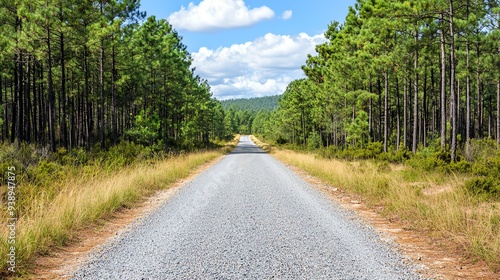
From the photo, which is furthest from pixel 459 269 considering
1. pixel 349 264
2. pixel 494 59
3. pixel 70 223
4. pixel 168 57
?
pixel 168 57

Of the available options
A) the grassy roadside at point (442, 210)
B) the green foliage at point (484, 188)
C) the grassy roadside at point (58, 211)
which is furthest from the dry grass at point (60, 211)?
the green foliage at point (484, 188)

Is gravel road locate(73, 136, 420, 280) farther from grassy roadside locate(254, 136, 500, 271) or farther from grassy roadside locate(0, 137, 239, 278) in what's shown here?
grassy roadside locate(254, 136, 500, 271)

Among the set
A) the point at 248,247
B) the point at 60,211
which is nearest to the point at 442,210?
the point at 248,247

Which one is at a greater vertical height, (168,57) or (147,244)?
(168,57)

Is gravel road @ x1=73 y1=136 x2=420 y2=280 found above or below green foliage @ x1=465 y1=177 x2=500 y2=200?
below

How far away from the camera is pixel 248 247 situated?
556cm

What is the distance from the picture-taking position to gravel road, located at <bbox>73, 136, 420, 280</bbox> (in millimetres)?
4523

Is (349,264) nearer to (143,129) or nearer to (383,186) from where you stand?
(383,186)

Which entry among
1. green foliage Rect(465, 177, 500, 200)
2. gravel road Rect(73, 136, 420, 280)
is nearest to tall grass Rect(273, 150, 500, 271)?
green foliage Rect(465, 177, 500, 200)

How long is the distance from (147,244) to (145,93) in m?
28.0

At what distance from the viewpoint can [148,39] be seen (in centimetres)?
2872

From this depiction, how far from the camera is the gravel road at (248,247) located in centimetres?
452

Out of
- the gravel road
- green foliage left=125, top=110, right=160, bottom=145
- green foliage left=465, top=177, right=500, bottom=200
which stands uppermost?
green foliage left=125, top=110, right=160, bottom=145

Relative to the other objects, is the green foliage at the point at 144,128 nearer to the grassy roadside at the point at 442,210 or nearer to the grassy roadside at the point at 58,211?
the grassy roadside at the point at 58,211
